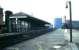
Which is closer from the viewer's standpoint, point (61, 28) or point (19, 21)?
point (61, 28)

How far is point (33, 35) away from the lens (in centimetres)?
1527

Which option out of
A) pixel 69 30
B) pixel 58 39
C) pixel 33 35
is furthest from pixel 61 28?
pixel 33 35

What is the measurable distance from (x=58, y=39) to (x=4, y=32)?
8.68 feet

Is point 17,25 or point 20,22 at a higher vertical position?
point 20,22

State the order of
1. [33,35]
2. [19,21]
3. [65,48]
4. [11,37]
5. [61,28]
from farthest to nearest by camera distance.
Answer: [33,35], [11,37], [19,21], [61,28], [65,48]

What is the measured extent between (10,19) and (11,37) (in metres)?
1.79

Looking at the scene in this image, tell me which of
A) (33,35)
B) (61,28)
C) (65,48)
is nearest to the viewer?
(65,48)

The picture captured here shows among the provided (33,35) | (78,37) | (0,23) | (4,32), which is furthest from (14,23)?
(33,35)

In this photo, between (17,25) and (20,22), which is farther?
(20,22)

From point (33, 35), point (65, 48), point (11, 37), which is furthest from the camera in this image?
point (33, 35)

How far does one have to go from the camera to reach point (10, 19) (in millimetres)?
10812

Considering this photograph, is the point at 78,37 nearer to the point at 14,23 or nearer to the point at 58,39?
the point at 58,39

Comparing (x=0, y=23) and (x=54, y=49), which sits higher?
(x=0, y=23)

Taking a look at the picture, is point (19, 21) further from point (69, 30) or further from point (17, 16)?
point (69, 30)
